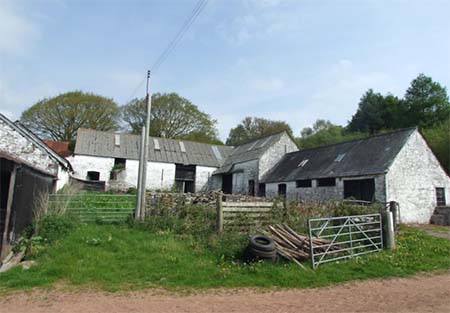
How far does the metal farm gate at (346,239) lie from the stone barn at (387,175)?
25.6ft

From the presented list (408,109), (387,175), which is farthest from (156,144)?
(408,109)

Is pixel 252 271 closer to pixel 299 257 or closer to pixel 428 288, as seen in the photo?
pixel 299 257

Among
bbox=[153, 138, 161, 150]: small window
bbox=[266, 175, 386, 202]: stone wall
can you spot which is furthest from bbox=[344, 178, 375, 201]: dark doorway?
bbox=[153, 138, 161, 150]: small window

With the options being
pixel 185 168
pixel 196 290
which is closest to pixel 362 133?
pixel 185 168

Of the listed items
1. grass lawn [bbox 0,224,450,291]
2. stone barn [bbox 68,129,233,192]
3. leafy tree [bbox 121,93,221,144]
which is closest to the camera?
grass lawn [bbox 0,224,450,291]

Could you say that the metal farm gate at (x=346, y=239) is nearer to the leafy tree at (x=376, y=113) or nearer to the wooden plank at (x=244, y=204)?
the wooden plank at (x=244, y=204)

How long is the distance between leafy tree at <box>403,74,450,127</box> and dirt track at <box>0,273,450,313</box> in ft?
111

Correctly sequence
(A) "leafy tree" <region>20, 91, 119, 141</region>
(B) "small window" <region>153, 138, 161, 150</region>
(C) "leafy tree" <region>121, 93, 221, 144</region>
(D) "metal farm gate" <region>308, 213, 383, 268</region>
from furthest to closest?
1. (C) "leafy tree" <region>121, 93, 221, 144</region>
2. (A) "leafy tree" <region>20, 91, 119, 141</region>
3. (B) "small window" <region>153, 138, 161, 150</region>
4. (D) "metal farm gate" <region>308, 213, 383, 268</region>

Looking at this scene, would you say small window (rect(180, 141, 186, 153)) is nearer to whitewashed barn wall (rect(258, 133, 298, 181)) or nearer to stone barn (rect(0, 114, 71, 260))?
whitewashed barn wall (rect(258, 133, 298, 181))

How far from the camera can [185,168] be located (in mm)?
32688

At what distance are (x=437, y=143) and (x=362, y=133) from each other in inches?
609

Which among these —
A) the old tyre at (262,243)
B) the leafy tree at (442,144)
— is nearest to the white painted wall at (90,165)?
the old tyre at (262,243)

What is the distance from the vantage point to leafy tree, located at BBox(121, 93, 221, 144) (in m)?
41.3

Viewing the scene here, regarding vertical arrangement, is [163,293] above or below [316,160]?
below
